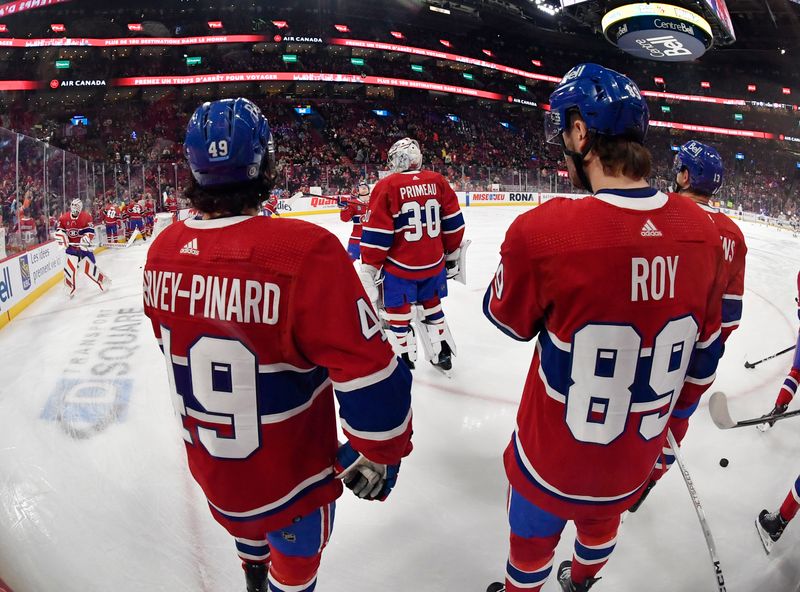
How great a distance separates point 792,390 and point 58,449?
4983 mm

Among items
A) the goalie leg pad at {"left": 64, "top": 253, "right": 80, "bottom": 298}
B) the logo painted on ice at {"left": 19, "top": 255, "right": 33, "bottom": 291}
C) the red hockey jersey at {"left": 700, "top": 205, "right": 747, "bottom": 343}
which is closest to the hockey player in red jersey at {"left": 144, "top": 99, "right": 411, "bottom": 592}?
the red hockey jersey at {"left": 700, "top": 205, "right": 747, "bottom": 343}

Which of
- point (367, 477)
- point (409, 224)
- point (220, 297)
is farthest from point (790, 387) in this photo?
Result: point (220, 297)

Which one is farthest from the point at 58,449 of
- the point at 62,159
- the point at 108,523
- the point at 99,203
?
the point at 99,203

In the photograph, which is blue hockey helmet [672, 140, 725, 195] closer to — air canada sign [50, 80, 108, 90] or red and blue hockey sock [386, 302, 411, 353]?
red and blue hockey sock [386, 302, 411, 353]

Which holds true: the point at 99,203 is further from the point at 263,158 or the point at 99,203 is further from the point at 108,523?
the point at 263,158

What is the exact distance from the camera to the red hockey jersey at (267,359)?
1.17 m

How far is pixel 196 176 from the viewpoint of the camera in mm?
1288

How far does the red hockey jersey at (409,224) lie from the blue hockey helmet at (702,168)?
6.16 feet

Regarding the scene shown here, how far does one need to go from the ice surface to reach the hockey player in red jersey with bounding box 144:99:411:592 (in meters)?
1.23

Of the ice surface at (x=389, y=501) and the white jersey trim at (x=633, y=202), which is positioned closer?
the white jersey trim at (x=633, y=202)

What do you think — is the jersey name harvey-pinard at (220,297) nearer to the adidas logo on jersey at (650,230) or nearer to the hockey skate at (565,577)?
the adidas logo on jersey at (650,230)

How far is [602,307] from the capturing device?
1.29m

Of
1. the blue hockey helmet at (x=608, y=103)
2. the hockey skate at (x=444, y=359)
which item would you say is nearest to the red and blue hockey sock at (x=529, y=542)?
the blue hockey helmet at (x=608, y=103)

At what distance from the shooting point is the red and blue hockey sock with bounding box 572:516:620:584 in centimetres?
166
